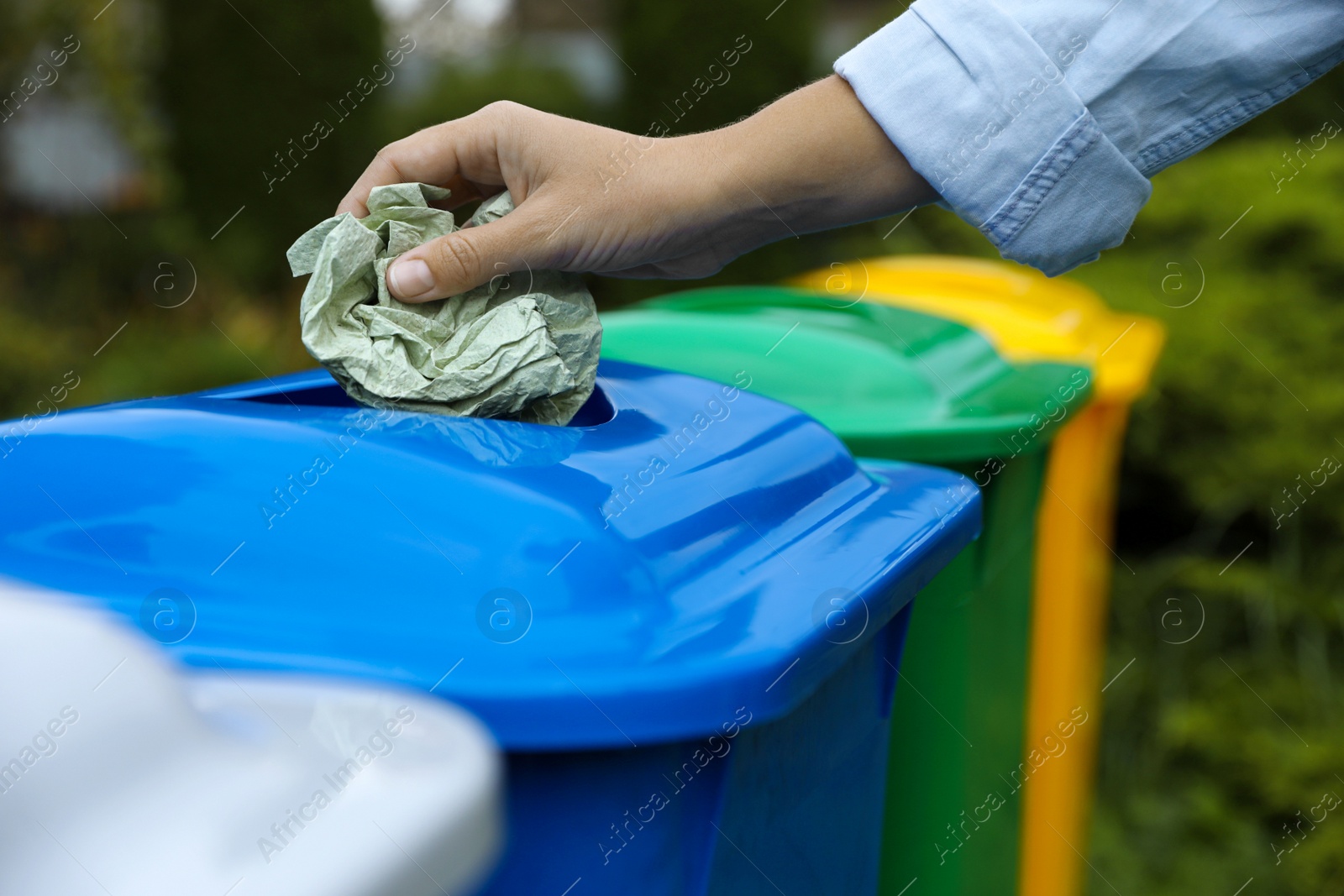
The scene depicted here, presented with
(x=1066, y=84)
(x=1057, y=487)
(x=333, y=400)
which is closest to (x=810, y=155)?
(x=1066, y=84)

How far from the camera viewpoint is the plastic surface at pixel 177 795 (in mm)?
486

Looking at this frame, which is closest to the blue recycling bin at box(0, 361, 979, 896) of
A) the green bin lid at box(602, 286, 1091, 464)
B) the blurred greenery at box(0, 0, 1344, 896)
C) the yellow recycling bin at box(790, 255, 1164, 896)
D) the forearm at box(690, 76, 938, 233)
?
the forearm at box(690, 76, 938, 233)

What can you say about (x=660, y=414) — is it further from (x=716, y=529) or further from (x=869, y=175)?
(x=869, y=175)

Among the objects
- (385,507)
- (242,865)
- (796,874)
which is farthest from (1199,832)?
(242,865)

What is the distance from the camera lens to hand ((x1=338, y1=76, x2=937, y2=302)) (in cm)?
125

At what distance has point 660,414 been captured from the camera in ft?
4.14

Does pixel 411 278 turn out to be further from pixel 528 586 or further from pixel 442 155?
pixel 528 586

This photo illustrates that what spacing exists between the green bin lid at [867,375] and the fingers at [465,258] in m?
0.52

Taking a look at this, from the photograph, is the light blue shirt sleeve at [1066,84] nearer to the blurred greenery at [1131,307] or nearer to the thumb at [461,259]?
the thumb at [461,259]

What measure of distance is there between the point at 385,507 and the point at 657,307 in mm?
1201

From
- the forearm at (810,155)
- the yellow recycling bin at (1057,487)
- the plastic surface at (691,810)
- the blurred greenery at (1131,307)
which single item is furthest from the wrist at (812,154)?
the blurred greenery at (1131,307)

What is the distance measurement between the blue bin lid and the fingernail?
17 cm

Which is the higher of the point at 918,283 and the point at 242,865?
the point at 242,865

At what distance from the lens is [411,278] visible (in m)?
1.20
